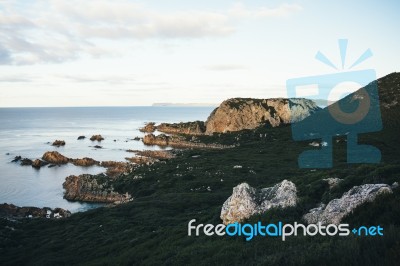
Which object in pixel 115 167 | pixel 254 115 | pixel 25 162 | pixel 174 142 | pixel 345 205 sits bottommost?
pixel 115 167

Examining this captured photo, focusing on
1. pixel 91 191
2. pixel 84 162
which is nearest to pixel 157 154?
pixel 84 162

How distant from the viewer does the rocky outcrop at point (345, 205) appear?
14.9 meters

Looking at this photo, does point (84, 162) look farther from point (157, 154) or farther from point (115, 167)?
point (157, 154)

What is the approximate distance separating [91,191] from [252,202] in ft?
146

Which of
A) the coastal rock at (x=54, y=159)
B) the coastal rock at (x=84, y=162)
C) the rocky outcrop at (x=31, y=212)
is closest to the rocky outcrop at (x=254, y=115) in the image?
the coastal rock at (x=84, y=162)

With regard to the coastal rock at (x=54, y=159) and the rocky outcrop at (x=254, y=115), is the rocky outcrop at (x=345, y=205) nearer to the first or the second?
the coastal rock at (x=54, y=159)

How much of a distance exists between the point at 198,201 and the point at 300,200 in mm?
19930

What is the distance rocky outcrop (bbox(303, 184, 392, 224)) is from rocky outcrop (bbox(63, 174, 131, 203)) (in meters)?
41.9

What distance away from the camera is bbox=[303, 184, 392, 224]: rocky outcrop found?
14.9 metres

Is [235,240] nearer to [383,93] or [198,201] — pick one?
[198,201]

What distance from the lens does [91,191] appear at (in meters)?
59.5

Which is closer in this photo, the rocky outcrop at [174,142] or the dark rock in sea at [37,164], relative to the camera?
the dark rock in sea at [37,164]

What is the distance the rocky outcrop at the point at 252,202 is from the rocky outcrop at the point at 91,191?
3515 centimetres

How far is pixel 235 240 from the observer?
16.5 metres
